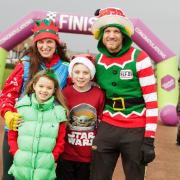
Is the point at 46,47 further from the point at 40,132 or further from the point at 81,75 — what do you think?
the point at 40,132

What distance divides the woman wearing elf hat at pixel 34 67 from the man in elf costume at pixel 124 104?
395 mm

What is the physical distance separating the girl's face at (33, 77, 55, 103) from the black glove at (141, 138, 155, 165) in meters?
0.81

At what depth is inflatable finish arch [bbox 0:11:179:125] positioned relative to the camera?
9039 millimetres

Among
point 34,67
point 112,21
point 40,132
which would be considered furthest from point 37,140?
point 112,21

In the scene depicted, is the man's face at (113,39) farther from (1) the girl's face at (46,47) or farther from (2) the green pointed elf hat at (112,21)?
(1) the girl's face at (46,47)

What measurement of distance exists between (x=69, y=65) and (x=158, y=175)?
9.54 feet

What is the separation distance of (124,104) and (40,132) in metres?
0.66

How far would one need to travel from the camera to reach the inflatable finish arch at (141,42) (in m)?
9.04

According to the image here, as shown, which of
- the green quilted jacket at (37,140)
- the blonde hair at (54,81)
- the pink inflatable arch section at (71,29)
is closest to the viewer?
the green quilted jacket at (37,140)

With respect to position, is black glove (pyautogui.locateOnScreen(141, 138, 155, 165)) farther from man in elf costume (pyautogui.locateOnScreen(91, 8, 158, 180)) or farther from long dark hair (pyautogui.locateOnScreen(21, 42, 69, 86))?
long dark hair (pyautogui.locateOnScreen(21, 42, 69, 86))

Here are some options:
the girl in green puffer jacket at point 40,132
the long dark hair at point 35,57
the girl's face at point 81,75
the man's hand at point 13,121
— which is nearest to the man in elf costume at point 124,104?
the girl's face at point 81,75

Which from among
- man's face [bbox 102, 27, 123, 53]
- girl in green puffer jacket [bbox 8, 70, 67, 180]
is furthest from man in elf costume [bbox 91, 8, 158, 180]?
girl in green puffer jacket [bbox 8, 70, 67, 180]

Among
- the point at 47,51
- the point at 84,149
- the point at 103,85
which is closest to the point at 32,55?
the point at 47,51

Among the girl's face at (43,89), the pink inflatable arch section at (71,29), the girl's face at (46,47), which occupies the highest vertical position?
the pink inflatable arch section at (71,29)
